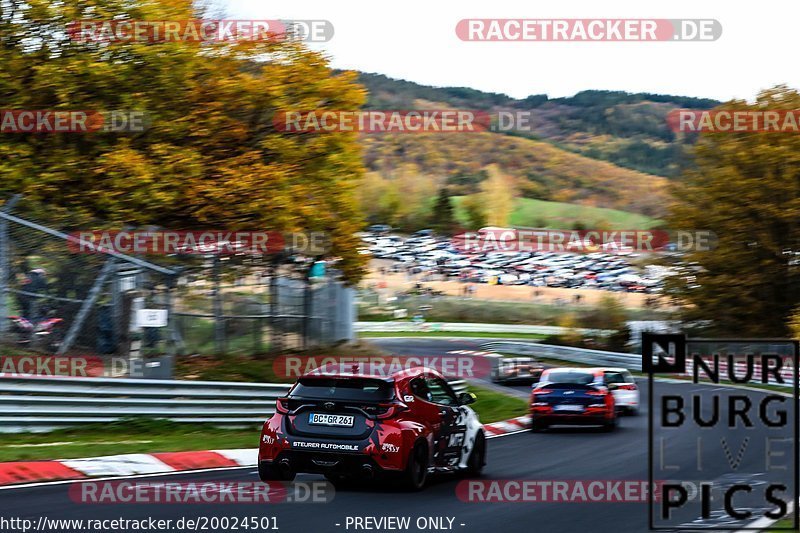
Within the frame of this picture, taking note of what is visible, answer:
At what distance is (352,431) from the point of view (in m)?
11.0

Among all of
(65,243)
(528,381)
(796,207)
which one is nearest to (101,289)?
(65,243)

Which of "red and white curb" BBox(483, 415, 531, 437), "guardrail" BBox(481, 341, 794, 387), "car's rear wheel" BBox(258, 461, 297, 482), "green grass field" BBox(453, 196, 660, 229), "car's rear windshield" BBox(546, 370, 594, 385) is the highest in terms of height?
"green grass field" BBox(453, 196, 660, 229)

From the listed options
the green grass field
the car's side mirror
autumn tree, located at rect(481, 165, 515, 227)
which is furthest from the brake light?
autumn tree, located at rect(481, 165, 515, 227)

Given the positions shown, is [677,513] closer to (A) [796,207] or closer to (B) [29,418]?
(B) [29,418]

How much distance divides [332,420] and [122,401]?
637 cm

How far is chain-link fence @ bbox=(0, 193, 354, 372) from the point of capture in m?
15.5

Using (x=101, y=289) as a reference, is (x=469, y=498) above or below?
below

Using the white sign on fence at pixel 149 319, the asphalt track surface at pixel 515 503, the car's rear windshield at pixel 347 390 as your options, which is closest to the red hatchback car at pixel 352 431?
the car's rear windshield at pixel 347 390

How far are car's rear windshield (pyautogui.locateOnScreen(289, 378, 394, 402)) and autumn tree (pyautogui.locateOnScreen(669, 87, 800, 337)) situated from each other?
134 feet

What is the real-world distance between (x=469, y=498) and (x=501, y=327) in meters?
59.5

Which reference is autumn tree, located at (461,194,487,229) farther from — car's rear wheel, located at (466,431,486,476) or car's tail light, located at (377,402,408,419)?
car's tail light, located at (377,402,408,419)

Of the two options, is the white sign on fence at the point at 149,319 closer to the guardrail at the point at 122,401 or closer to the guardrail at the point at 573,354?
the guardrail at the point at 122,401

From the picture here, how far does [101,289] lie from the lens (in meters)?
16.5

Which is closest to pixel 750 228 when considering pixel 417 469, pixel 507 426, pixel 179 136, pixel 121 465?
pixel 507 426
